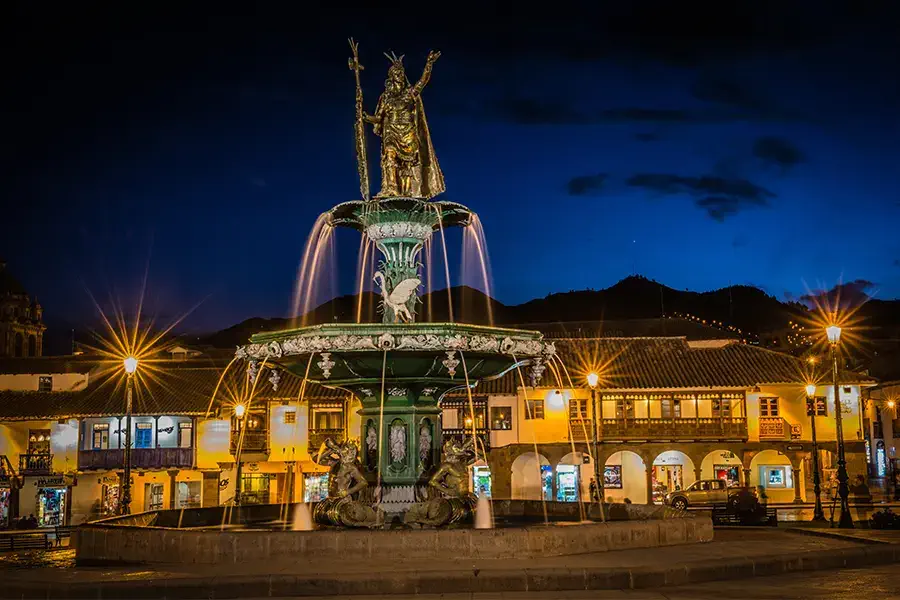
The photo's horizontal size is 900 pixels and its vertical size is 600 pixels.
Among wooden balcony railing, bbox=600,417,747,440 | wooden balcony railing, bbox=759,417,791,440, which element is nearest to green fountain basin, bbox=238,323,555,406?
wooden balcony railing, bbox=600,417,747,440

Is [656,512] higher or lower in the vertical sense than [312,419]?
lower

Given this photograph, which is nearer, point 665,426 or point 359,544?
point 359,544

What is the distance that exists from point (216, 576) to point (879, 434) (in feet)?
238

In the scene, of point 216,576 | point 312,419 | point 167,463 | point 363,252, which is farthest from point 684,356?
point 216,576

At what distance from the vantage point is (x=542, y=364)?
17969 mm

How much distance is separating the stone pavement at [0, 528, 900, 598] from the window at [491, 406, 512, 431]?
39.2 metres

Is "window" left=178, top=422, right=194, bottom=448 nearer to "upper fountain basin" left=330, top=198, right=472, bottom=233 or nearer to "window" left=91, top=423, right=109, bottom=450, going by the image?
"window" left=91, top=423, right=109, bottom=450

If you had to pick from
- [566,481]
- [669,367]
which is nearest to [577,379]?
[669,367]

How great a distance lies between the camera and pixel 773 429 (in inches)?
2037

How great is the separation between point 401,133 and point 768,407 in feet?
126

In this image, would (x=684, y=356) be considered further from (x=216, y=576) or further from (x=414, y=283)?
(x=216, y=576)

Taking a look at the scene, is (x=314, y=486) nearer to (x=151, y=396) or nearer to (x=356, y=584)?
(x=151, y=396)

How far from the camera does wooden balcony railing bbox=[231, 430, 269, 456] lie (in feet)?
177

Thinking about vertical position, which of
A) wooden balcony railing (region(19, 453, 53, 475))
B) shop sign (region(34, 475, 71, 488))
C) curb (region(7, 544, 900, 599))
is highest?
wooden balcony railing (region(19, 453, 53, 475))
